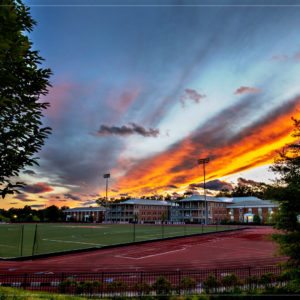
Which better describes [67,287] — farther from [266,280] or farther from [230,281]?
[266,280]

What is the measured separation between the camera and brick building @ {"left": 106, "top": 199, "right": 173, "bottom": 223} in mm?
123500

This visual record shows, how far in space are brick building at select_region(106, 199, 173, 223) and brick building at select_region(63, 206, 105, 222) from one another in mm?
6361

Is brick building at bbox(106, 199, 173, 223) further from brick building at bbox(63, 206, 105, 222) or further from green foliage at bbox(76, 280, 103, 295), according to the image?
green foliage at bbox(76, 280, 103, 295)

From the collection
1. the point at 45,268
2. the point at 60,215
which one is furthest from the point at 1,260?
the point at 60,215

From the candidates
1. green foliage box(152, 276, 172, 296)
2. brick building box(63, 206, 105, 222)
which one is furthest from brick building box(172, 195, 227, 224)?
green foliage box(152, 276, 172, 296)

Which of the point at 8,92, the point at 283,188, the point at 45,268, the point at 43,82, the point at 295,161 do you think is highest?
the point at 43,82

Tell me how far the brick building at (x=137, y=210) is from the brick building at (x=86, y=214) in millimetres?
6361

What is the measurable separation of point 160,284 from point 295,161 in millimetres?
8712

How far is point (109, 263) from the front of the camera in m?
20.2

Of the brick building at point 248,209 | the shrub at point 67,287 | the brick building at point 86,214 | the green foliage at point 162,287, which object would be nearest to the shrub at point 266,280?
the green foliage at point 162,287

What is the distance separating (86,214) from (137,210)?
36920 mm

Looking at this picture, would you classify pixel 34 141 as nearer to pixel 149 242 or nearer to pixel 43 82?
pixel 43 82

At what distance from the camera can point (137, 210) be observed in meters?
124

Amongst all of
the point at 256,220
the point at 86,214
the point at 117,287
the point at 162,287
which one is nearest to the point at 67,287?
the point at 117,287
